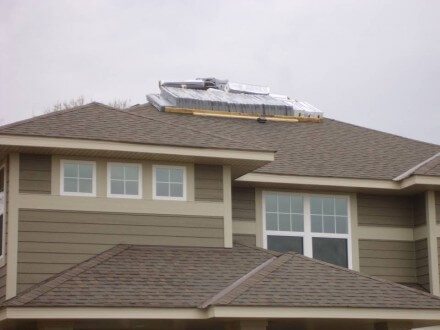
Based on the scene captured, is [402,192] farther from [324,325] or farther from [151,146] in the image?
[151,146]

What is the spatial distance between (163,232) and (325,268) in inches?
127

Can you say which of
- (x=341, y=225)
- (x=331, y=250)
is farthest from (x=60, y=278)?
(x=341, y=225)

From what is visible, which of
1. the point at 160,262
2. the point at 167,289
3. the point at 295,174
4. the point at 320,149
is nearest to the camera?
the point at 167,289

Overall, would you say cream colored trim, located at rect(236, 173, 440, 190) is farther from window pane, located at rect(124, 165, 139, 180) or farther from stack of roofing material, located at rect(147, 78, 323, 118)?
stack of roofing material, located at rect(147, 78, 323, 118)

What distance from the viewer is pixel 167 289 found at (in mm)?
16828

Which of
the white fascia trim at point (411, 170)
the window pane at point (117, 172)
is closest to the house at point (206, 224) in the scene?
the window pane at point (117, 172)

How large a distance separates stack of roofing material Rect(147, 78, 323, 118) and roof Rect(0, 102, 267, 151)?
3.89 metres

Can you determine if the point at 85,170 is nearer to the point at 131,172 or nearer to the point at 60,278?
the point at 131,172

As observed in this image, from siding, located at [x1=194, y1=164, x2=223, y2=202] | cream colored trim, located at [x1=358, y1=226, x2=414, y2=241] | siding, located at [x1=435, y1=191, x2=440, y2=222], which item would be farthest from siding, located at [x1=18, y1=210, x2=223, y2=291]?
siding, located at [x1=435, y1=191, x2=440, y2=222]

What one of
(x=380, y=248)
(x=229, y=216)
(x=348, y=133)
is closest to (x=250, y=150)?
(x=229, y=216)

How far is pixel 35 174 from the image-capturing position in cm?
1828

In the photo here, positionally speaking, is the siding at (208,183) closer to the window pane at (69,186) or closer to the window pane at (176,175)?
the window pane at (176,175)

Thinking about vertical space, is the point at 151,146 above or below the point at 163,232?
above

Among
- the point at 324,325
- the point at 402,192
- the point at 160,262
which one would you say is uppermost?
the point at 402,192
